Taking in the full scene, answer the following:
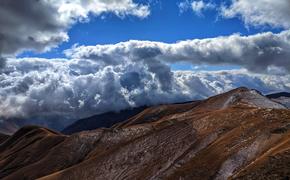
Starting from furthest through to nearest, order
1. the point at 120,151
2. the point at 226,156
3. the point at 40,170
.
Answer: the point at 40,170 < the point at 120,151 < the point at 226,156

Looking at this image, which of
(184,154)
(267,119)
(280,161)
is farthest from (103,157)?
(280,161)

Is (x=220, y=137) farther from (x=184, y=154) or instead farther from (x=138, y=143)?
(x=138, y=143)

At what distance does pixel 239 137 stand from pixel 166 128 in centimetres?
4212

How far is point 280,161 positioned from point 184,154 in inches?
1969

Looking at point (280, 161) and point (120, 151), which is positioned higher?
point (280, 161)

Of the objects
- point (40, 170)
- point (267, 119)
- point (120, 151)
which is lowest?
point (40, 170)

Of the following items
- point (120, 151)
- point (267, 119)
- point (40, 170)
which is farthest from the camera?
point (40, 170)

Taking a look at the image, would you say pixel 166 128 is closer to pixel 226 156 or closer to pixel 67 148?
pixel 226 156

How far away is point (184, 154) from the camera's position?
11738 centimetres

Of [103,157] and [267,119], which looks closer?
[267,119]

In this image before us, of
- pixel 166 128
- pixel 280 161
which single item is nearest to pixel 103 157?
pixel 166 128

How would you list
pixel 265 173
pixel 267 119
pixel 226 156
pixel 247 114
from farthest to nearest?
pixel 247 114
pixel 267 119
pixel 226 156
pixel 265 173

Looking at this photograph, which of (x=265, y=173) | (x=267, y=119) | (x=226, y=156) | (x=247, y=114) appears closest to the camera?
(x=265, y=173)

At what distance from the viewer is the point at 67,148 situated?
19850 centimetres
